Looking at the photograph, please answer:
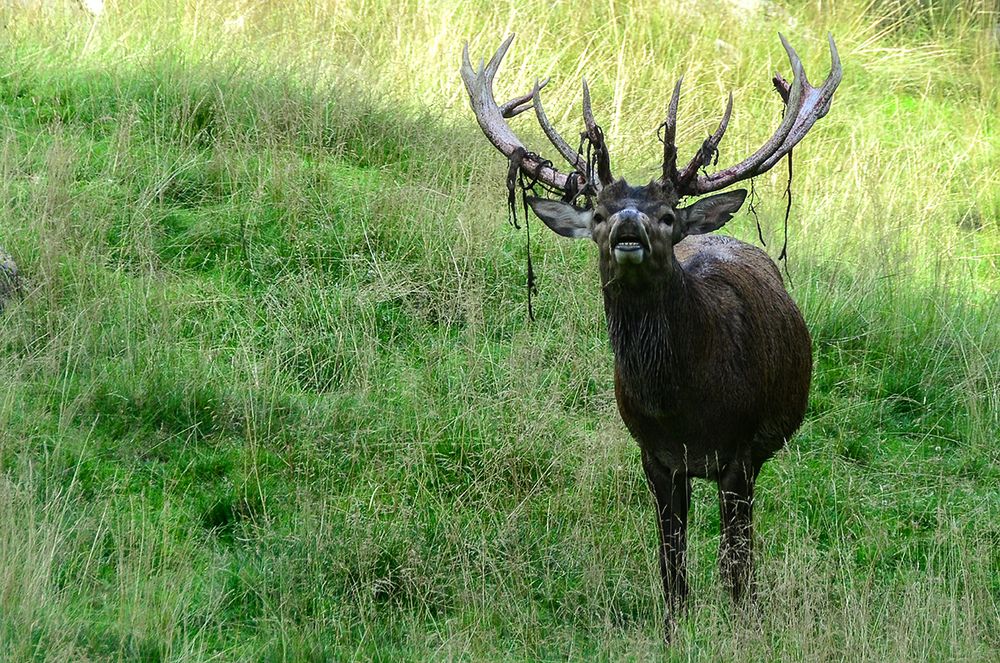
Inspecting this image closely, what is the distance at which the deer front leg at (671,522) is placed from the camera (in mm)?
5605

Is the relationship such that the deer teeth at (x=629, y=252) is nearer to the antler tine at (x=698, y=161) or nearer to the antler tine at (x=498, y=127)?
the antler tine at (x=698, y=161)

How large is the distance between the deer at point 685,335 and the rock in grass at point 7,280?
2.85 metres

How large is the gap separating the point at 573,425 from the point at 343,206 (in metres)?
2.33

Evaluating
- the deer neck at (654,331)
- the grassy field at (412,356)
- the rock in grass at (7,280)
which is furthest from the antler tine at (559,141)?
the rock in grass at (7,280)

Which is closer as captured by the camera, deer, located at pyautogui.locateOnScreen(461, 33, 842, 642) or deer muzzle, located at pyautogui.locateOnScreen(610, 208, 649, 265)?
deer muzzle, located at pyautogui.locateOnScreen(610, 208, 649, 265)

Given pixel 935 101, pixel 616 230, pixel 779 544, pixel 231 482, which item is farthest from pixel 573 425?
pixel 935 101

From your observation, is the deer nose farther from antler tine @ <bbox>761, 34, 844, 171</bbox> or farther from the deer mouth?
antler tine @ <bbox>761, 34, 844, 171</bbox>

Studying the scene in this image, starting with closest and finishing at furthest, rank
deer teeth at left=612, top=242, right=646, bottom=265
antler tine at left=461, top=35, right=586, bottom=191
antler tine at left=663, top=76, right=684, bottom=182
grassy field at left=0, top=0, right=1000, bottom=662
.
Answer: deer teeth at left=612, top=242, right=646, bottom=265, antler tine at left=663, top=76, right=684, bottom=182, grassy field at left=0, top=0, right=1000, bottom=662, antler tine at left=461, top=35, right=586, bottom=191

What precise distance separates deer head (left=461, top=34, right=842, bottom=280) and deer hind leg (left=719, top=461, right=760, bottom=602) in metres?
0.95

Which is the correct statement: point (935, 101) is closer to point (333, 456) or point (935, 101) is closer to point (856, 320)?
point (856, 320)

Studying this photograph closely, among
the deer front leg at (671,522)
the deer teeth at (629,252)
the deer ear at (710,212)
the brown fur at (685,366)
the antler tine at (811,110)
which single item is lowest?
the deer front leg at (671,522)

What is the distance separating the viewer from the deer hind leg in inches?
217

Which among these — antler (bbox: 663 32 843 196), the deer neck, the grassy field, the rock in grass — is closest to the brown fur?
the deer neck

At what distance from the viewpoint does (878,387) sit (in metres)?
7.61
